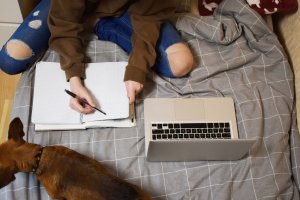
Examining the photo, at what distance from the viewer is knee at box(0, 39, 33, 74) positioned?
117 centimetres

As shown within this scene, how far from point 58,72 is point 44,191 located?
1.34ft

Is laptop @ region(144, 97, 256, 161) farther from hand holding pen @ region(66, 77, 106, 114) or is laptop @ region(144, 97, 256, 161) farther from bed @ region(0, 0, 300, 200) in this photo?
hand holding pen @ region(66, 77, 106, 114)

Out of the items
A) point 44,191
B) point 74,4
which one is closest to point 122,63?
point 74,4

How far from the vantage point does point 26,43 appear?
3.89 ft

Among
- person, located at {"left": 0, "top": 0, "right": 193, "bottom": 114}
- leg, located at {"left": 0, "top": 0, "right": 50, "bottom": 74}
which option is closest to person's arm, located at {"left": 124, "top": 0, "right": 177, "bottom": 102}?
person, located at {"left": 0, "top": 0, "right": 193, "bottom": 114}

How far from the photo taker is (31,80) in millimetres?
1222

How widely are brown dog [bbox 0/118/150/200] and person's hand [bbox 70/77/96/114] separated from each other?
0.19 m

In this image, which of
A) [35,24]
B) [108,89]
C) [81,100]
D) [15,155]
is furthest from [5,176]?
[35,24]

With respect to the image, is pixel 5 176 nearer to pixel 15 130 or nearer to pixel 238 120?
pixel 15 130

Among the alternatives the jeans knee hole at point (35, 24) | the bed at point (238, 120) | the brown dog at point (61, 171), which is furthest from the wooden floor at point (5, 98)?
the brown dog at point (61, 171)

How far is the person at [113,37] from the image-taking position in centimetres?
116

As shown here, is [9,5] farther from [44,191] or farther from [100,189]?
[100,189]

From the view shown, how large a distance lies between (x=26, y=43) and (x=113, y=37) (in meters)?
0.32

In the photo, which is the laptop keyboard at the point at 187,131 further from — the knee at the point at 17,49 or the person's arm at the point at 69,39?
the knee at the point at 17,49
